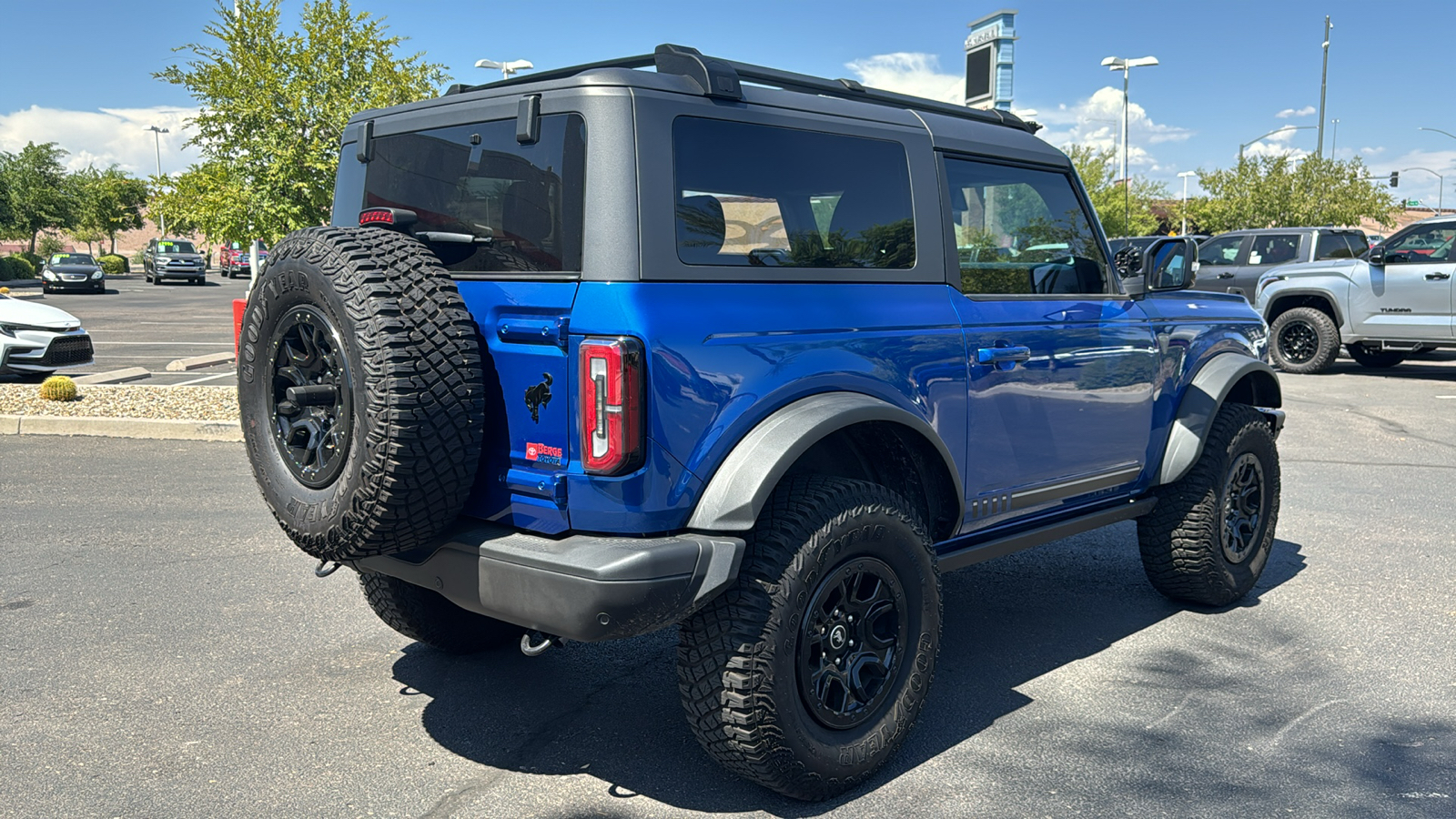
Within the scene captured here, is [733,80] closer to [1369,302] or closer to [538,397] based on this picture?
[538,397]

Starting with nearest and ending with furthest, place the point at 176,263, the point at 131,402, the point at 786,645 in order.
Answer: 1. the point at 786,645
2. the point at 131,402
3. the point at 176,263

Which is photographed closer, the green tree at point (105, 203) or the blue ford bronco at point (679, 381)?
the blue ford bronco at point (679, 381)

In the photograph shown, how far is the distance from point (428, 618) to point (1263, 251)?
53.6ft

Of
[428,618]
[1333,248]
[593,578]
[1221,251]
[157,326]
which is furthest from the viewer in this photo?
[157,326]

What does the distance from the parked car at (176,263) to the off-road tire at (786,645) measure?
48846mm

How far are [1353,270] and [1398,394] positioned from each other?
215 cm

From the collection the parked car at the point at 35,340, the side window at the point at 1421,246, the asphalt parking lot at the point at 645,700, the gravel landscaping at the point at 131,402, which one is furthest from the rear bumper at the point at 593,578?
the side window at the point at 1421,246

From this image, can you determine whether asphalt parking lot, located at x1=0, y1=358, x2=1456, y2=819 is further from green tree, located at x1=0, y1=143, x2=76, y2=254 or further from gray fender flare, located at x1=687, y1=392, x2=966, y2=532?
green tree, located at x1=0, y1=143, x2=76, y2=254

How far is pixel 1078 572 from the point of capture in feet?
19.3

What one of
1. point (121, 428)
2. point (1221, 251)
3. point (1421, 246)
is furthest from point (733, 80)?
point (1221, 251)

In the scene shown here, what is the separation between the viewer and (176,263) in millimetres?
46125

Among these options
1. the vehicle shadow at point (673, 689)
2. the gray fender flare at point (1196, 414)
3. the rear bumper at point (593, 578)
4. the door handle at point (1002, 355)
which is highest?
the door handle at point (1002, 355)

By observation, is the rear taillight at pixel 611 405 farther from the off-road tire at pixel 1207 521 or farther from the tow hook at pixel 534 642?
the off-road tire at pixel 1207 521

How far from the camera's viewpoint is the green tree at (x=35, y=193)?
55625 millimetres
